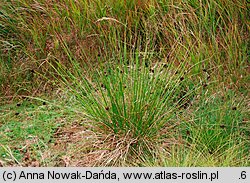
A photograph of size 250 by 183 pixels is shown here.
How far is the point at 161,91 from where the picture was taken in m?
4.38

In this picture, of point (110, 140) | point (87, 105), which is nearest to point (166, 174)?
point (110, 140)

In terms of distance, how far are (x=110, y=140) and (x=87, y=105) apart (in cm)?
33

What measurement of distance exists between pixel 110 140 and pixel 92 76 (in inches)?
37.2

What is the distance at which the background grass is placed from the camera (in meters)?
4.23

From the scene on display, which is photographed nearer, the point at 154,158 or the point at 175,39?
the point at 154,158

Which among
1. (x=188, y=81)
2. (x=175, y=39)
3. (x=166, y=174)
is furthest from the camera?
(x=175, y=39)

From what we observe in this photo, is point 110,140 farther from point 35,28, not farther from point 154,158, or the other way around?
point 35,28

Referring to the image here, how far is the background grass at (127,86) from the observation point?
13.9 feet

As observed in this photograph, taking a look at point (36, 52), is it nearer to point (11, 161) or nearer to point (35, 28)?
point (35, 28)

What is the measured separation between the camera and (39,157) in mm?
4262

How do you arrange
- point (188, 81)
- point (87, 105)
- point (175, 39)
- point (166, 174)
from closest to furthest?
point (166, 174) → point (87, 105) → point (188, 81) → point (175, 39)

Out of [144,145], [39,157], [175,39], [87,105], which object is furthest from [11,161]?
[175,39]

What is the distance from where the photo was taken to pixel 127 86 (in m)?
4.39

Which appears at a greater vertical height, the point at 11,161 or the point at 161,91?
the point at 161,91
